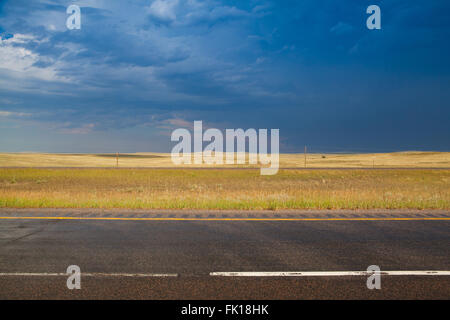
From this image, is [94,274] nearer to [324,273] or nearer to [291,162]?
[324,273]

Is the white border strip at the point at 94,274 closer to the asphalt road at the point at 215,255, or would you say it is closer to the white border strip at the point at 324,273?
the asphalt road at the point at 215,255

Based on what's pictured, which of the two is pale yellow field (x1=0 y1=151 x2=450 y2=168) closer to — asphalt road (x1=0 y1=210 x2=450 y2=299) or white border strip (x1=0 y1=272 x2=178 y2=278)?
asphalt road (x1=0 y1=210 x2=450 y2=299)

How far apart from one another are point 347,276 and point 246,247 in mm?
2201

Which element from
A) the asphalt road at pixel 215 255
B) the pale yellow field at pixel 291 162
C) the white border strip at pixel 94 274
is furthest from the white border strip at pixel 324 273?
the pale yellow field at pixel 291 162

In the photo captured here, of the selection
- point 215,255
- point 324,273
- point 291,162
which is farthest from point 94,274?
point 291,162

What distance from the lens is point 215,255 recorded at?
19.6 ft

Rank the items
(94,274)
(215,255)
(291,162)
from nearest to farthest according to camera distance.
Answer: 1. (94,274)
2. (215,255)
3. (291,162)

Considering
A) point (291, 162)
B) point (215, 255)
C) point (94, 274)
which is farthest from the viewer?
point (291, 162)

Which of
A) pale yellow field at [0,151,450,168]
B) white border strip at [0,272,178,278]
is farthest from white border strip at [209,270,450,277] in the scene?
pale yellow field at [0,151,450,168]

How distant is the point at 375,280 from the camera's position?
4770 millimetres

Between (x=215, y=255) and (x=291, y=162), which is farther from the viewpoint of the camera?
(x=291, y=162)

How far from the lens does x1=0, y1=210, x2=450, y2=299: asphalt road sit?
4.38 meters
